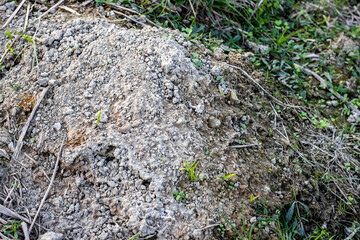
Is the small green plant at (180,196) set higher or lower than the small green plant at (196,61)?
lower

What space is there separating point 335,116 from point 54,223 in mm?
2600

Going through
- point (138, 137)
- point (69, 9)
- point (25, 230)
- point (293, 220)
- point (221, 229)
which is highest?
point (69, 9)

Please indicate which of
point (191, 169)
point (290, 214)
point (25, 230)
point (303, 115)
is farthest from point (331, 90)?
point (25, 230)

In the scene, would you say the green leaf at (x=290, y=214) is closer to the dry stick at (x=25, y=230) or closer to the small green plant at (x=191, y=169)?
the small green plant at (x=191, y=169)

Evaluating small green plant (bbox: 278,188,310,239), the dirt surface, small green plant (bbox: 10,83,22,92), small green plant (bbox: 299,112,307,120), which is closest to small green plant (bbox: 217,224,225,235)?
the dirt surface

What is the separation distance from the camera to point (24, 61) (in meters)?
2.42

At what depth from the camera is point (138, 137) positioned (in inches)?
81.8

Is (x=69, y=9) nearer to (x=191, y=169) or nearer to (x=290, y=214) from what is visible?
(x=191, y=169)

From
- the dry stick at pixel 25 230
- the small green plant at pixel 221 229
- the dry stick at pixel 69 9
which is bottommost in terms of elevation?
the small green plant at pixel 221 229

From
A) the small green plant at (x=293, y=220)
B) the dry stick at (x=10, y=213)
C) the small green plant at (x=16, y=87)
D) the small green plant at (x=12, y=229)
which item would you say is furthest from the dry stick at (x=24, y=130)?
the small green plant at (x=293, y=220)

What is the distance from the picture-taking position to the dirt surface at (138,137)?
197cm

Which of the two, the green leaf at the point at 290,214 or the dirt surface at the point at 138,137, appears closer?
the dirt surface at the point at 138,137

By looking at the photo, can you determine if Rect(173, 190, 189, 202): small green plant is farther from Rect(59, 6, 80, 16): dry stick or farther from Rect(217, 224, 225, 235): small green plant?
Rect(59, 6, 80, 16): dry stick

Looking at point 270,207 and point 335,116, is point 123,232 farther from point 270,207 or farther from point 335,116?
point 335,116
